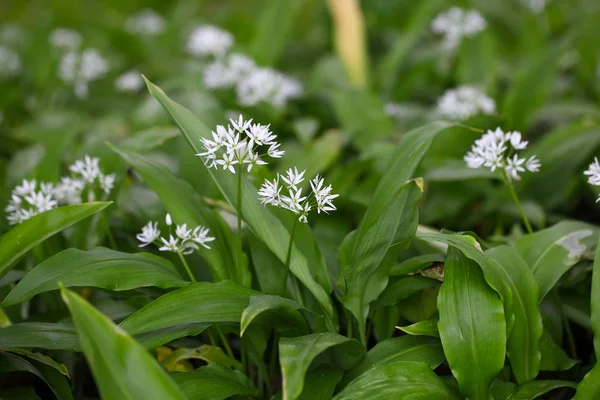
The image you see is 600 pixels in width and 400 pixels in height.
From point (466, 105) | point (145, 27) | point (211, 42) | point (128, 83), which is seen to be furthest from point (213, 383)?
point (145, 27)

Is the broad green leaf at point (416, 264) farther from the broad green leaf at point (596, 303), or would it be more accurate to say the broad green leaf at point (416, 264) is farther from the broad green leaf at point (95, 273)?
the broad green leaf at point (95, 273)

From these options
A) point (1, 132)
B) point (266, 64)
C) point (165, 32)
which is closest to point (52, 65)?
point (1, 132)

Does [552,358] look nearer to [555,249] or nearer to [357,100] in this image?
[555,249]

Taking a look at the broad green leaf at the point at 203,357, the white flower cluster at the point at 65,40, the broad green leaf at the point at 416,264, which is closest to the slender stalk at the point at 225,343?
the broad green leaf at the point at 203,357

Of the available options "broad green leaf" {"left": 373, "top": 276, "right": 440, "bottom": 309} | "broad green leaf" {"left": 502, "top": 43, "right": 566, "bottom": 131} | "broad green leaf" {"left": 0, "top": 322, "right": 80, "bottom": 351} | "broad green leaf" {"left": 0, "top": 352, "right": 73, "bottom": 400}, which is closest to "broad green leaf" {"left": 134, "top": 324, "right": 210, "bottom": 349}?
"broad green leaf" {"left": 0, "top": 322, "right": 80, "bottom": 351}

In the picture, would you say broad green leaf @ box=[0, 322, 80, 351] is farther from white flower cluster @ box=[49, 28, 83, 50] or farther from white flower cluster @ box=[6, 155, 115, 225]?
white flower cluster @ box=[49, 28, 83, 50]

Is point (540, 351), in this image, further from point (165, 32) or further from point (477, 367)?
point (165, 32)
